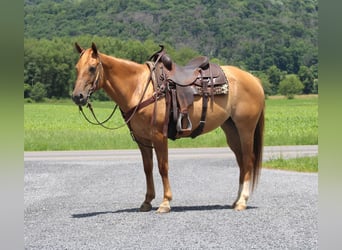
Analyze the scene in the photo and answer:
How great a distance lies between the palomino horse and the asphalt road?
58 centimetres

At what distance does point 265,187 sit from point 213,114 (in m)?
3.80

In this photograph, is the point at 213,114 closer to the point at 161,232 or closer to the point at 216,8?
the point at 161,232

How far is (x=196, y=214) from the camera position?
7.17 metres

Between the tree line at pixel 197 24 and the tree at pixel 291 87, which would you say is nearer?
the tree at pixel 291 87

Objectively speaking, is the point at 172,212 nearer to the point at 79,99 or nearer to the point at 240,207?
the point at 240,207

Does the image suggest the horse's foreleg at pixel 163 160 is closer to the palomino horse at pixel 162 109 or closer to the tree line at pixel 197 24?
the palomino horse at pixel 162 109

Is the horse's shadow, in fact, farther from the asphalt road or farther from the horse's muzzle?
the horse's muzzle

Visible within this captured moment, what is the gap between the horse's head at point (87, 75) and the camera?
6.14m

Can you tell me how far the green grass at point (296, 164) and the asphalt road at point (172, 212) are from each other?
77 centimetres

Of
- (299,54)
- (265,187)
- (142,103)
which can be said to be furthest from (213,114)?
(299,54)

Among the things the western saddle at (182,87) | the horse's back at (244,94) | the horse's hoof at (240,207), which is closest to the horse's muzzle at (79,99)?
the western saddle at (182,87)

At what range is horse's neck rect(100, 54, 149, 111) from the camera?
22.9 feet

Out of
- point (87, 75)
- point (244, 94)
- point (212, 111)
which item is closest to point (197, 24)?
point (244, 94)

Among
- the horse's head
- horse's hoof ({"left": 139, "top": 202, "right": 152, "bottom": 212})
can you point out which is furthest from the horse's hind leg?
the horse's head
